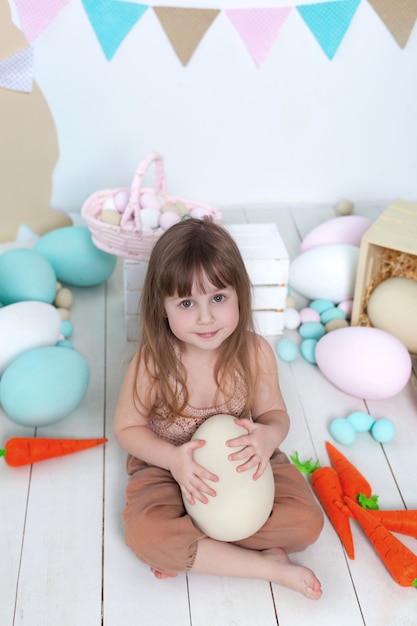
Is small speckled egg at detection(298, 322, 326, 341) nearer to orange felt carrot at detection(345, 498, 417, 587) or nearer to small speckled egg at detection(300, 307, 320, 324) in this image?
small speckled egg at detection(300, 307, 320, 324)

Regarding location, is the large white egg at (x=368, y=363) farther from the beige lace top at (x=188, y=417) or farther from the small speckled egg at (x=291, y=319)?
the beige lace top at (x=188, y=417)

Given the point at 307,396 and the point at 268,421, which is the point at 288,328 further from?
the point at 268,421

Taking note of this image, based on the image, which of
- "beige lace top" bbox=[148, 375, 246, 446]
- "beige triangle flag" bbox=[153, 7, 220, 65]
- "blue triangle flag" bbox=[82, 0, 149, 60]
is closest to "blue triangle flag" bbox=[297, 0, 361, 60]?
"beige triangle flag" bbox=[153, 7, 220, 65]

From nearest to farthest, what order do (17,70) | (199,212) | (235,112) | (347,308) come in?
(199,212) → (347,308) → (17,70) → (235,112)

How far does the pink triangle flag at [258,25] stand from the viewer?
2136 mm

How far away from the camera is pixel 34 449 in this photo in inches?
59.1

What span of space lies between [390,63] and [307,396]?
1.14 meters

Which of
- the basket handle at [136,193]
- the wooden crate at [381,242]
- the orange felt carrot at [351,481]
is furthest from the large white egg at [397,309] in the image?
the basket handle at [136,193]

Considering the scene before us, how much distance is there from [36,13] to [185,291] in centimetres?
122

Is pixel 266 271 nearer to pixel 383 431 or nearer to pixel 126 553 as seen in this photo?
pixel 383 431

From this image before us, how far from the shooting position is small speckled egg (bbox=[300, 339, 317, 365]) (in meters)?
1.83

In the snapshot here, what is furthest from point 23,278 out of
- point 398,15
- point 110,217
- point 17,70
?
point 398,15

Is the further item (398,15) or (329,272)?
(398,15)

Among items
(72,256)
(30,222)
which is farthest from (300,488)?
(30,222)
